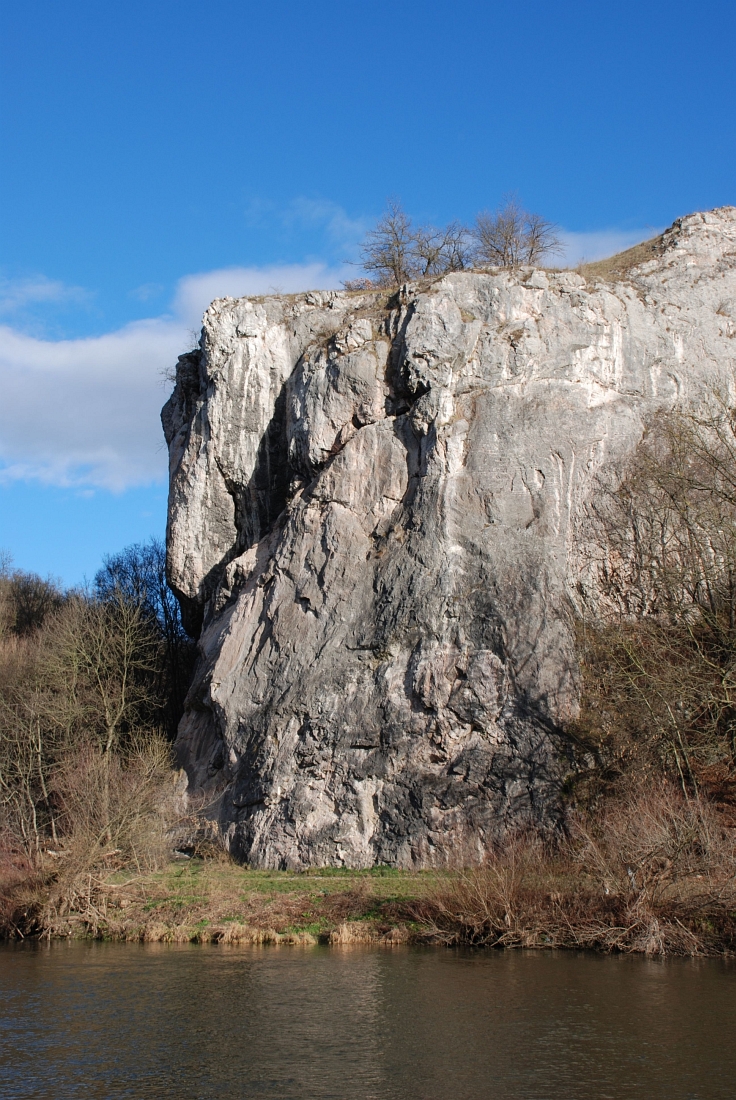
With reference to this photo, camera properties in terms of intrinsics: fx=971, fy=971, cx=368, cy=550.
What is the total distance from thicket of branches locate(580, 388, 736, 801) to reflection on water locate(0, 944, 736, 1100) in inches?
227

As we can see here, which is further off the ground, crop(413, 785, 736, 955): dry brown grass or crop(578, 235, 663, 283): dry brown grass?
crop(578, 235, 663, 283): dry brown grass

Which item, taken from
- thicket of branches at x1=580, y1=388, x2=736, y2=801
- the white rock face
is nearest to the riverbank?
thicket of branches at x1=580, y1=388, x2=736, y2=801

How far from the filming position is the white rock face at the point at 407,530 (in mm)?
23219

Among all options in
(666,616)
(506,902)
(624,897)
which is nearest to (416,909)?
(506,902)

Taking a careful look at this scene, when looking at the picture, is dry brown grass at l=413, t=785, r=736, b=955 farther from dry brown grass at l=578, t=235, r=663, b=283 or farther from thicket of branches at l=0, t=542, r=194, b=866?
dry brown grass at l=578, t=235, r=663, b=283

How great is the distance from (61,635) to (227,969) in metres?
19.7

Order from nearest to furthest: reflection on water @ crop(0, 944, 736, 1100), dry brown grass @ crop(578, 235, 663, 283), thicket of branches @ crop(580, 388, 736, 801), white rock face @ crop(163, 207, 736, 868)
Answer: reflection on water @ crop(0, 944, 736, 1100) → thicket of branches @ crop(580, 388, 736, 801) → white rock face @ crop(163, 207, 736, 868) → dry brown grass @ crop(578, 235, 663, 283)

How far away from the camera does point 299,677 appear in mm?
25562

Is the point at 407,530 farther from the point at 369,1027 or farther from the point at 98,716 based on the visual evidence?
the point at 369,1027

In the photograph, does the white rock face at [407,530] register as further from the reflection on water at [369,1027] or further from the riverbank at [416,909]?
the reflection on water at [369,1027]

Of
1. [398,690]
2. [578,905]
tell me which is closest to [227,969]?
[578,905]

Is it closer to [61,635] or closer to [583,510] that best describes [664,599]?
[583,510]

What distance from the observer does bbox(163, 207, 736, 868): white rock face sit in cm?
2322

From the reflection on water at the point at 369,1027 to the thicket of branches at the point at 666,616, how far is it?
577 cm
